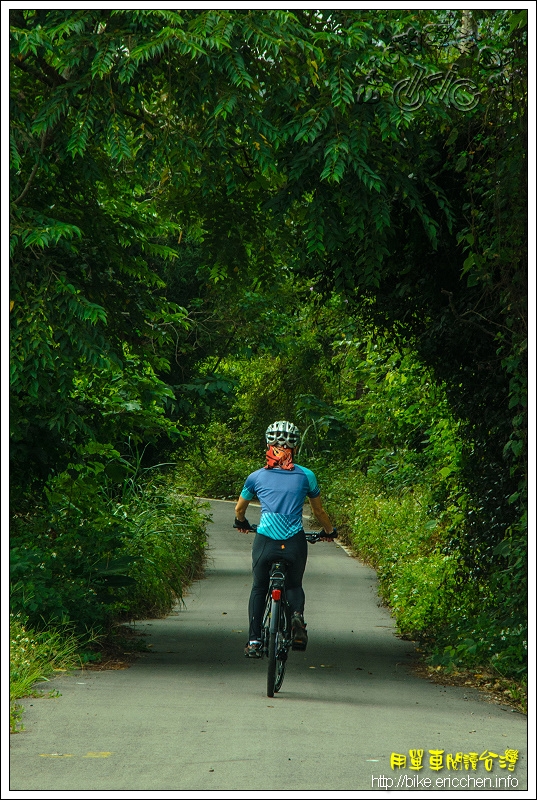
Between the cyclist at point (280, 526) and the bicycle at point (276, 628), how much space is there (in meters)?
0.06

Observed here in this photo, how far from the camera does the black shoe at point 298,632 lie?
9.45m

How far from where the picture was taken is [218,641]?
13.4 m

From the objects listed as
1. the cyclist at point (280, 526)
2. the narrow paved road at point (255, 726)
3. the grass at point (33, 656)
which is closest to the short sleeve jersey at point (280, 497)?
the cyclist at point (280, 526)

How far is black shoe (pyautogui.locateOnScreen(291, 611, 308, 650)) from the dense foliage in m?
1.93

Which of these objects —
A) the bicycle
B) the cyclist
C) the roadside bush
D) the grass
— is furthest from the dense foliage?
the bicycle

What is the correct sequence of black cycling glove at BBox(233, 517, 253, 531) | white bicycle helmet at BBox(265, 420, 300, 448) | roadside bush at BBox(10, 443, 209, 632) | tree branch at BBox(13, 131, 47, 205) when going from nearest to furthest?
white bicycle helmet at BBox(265, 420, 300, 448) → tree branch at BBox(13, 131, 47, 205) → black cycling glove at BBox(233, 517, 253, 531) → roadside bush at BBox(10, 443, 209, 632)

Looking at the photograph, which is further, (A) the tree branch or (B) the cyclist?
(A) the tree branch

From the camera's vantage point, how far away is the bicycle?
913 cm

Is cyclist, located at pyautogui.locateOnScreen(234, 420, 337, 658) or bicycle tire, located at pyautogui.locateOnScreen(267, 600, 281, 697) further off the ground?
cyclist, located at pyautogui.locateOnScreen(234, 420, 337, 658)

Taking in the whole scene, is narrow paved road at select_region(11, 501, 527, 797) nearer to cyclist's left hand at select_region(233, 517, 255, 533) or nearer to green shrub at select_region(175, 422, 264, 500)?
cyclist's left hand at select_region(233, 517, 255, 533)

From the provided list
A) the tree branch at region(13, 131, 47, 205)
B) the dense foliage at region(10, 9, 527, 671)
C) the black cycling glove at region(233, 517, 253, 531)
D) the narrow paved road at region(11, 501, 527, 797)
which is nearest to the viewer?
the narrow paved road at region(11, 501, 527, 797)

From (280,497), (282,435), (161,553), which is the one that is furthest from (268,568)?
(161,553)

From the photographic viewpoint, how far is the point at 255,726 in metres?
7.91

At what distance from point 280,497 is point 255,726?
224 centimetres
